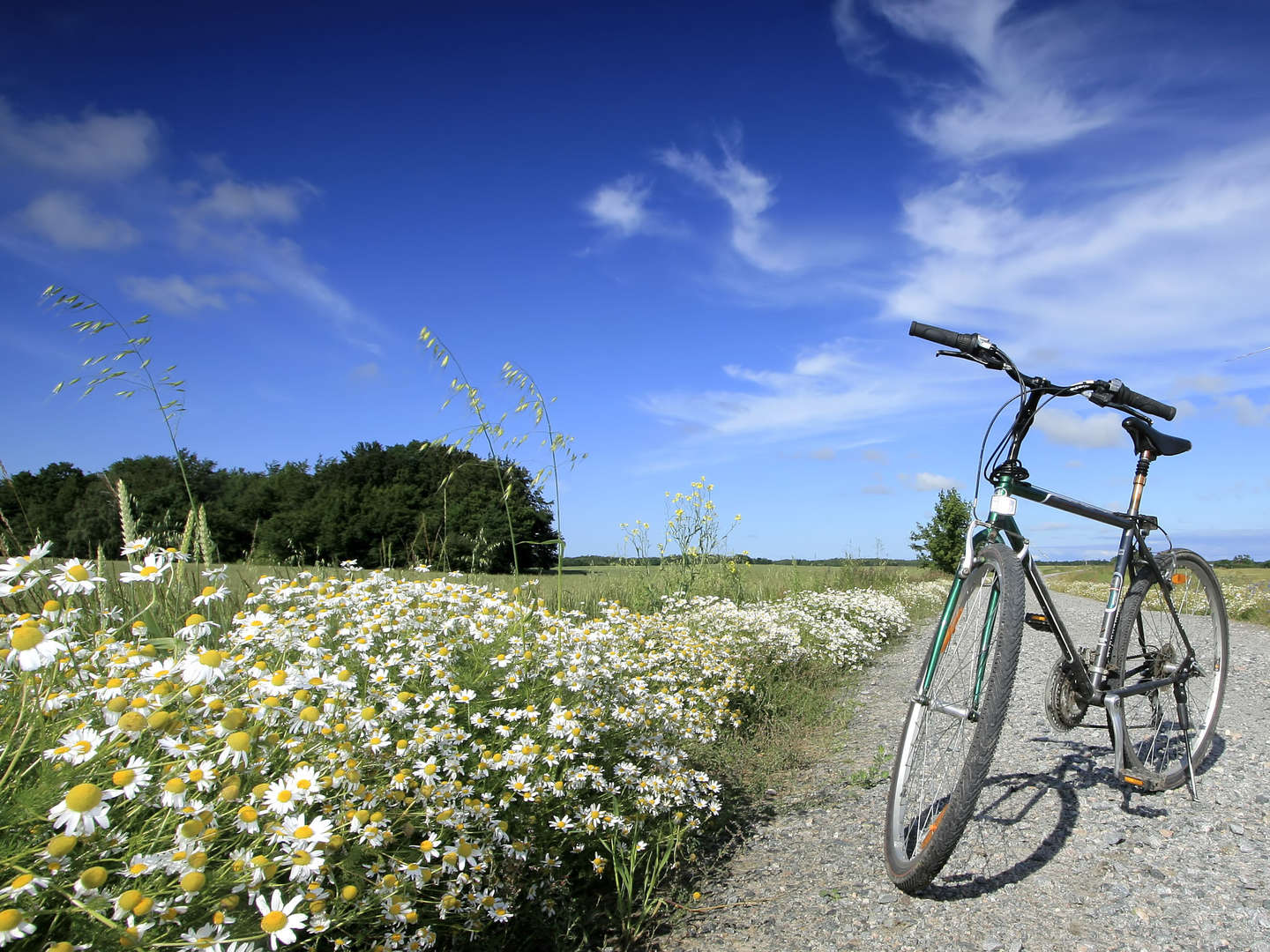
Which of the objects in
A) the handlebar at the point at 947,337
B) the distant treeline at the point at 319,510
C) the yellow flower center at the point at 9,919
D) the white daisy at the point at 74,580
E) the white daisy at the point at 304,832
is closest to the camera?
the yellow flower center at the point at 9,919

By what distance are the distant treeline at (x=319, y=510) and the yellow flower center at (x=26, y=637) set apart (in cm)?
173

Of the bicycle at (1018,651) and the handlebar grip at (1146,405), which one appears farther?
the handlebar grip at (1146,405)

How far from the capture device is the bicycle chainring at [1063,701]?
3307 mm

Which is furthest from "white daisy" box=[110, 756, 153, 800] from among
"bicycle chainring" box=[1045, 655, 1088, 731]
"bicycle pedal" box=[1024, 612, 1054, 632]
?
"bicycle chainring" box=[1045, 655, 1088, 731]

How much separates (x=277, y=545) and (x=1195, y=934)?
27.7 ft

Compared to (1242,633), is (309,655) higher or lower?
higher

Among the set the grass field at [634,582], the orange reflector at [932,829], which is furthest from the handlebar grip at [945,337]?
the grass field at [634,582]

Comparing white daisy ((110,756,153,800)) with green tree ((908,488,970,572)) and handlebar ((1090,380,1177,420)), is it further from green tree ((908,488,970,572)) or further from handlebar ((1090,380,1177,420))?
green tree ((908,488,970,572))

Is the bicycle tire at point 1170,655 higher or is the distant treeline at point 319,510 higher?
the distant treeline at point 319,510

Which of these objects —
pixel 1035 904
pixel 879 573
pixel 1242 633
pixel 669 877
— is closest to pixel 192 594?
pixel 669 877

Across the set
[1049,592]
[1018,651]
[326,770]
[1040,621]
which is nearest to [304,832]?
[326,770]

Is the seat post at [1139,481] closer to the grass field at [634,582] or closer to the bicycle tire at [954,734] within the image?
the bicycle tire at [954,734]

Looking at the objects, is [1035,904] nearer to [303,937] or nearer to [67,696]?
[303,937]

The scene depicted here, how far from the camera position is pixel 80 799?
1.42 m
